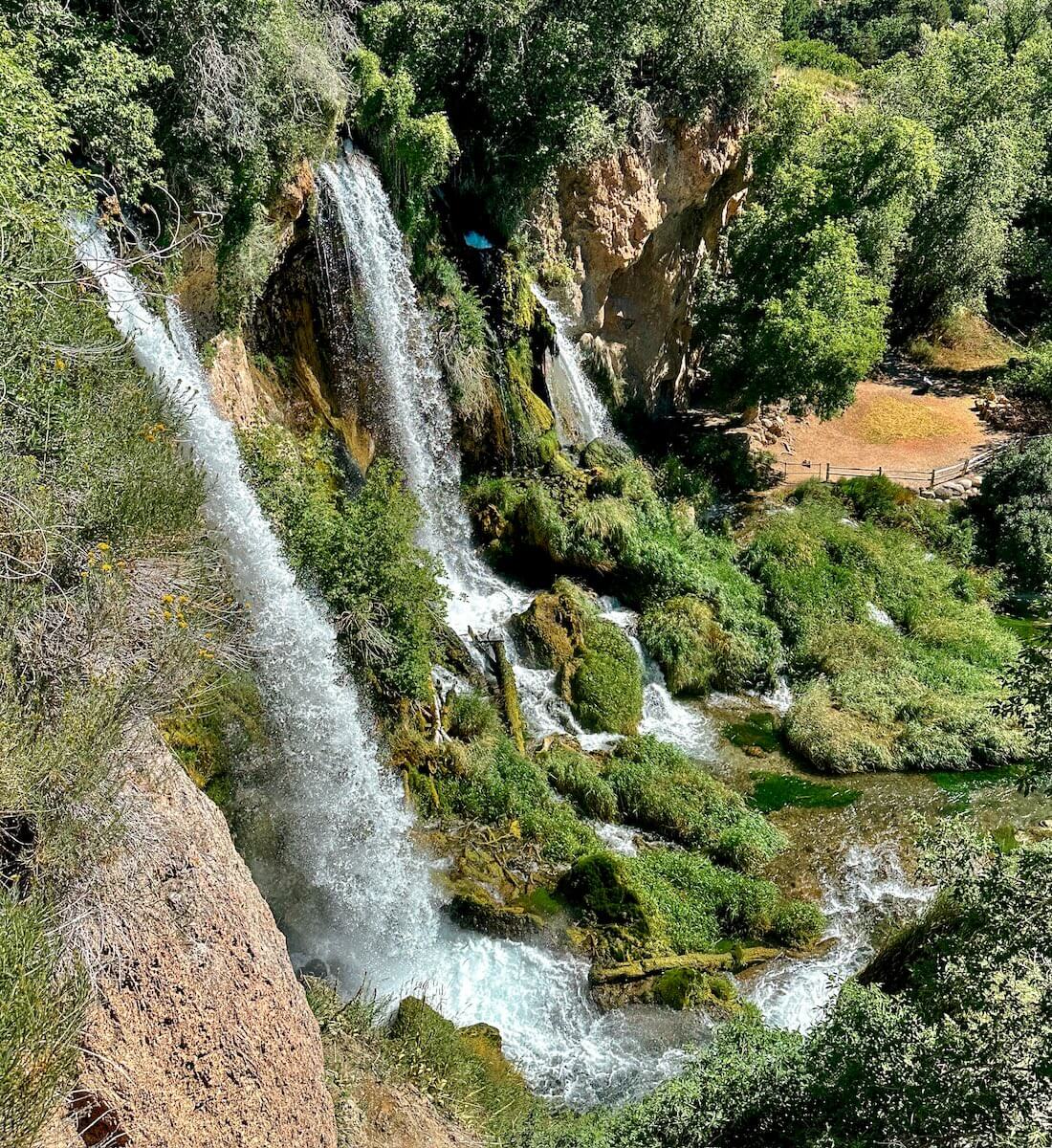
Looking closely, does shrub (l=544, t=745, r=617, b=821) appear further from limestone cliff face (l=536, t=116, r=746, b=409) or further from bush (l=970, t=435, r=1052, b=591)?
bush (l=970, t=435, r=1052, b=591)

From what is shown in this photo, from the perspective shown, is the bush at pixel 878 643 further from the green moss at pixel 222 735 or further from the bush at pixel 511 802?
the green moss at pixel 222 735

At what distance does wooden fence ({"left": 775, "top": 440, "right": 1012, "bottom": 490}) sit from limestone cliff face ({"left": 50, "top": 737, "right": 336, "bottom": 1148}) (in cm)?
1729

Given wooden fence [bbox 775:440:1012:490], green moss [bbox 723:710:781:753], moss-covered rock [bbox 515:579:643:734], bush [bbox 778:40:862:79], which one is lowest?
green moss [bbox 723:710:781:753]

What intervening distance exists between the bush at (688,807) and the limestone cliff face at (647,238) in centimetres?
1002

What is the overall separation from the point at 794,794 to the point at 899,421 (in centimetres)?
1405

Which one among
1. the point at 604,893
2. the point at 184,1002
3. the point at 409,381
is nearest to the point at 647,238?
the point at 409,381

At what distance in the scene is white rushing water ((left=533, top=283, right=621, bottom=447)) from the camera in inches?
714

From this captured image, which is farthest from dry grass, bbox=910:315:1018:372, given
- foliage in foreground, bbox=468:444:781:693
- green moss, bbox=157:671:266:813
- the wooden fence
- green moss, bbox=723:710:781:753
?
green moss, bbox=157:671:266:813

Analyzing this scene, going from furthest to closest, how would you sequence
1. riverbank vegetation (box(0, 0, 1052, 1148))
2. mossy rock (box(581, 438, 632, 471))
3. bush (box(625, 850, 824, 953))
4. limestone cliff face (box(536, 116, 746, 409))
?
limestone cliff face (box(536, 116, 746, 409)) → mossy rock (box(581, 438, 632, 471)) → bush (box(625, 850, 824, 953)) → riverbank vegetation (box(0, 0, 1052, 1148))

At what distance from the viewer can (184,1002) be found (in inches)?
198

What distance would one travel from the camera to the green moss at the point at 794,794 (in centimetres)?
1326

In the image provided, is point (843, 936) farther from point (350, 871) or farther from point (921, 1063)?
point (350, 871)

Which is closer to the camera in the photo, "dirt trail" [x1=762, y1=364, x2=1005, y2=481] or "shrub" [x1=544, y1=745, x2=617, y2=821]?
"shrub" [x1=544, y1=745, x2=617, y2=821]

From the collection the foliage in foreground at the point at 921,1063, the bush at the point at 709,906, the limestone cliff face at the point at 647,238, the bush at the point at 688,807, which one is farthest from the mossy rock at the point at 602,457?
the foliage in foreground at the point at 921,1063
